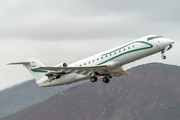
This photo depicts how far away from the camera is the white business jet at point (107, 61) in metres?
39.2

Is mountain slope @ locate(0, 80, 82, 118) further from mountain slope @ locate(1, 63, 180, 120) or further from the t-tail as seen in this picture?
the t-tail

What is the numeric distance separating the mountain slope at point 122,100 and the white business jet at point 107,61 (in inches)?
3707

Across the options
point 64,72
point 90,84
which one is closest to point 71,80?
point 64,72

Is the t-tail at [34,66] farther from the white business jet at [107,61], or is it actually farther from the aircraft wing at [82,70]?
the aircraft wing at [82,70]

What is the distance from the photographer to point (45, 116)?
146375mm

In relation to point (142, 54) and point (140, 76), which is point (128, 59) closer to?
point (142, 54)

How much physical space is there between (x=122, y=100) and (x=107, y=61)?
368ft

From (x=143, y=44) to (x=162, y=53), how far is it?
9.34 ft

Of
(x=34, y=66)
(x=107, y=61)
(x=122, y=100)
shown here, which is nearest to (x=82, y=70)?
(x=107, y=61)

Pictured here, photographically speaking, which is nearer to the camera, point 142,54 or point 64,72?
point 142,54

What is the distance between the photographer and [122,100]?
15050 cm

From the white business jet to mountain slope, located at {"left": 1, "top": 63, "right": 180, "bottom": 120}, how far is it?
94.1 m

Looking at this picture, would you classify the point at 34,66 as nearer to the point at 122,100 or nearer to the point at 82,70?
the point at 82,70

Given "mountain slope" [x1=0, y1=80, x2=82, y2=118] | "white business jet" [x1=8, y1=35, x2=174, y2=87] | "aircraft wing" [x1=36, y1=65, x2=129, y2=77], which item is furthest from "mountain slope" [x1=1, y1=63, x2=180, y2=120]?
"aircraft wing" [x1=36, y1=65, x2=129, y2=77]
